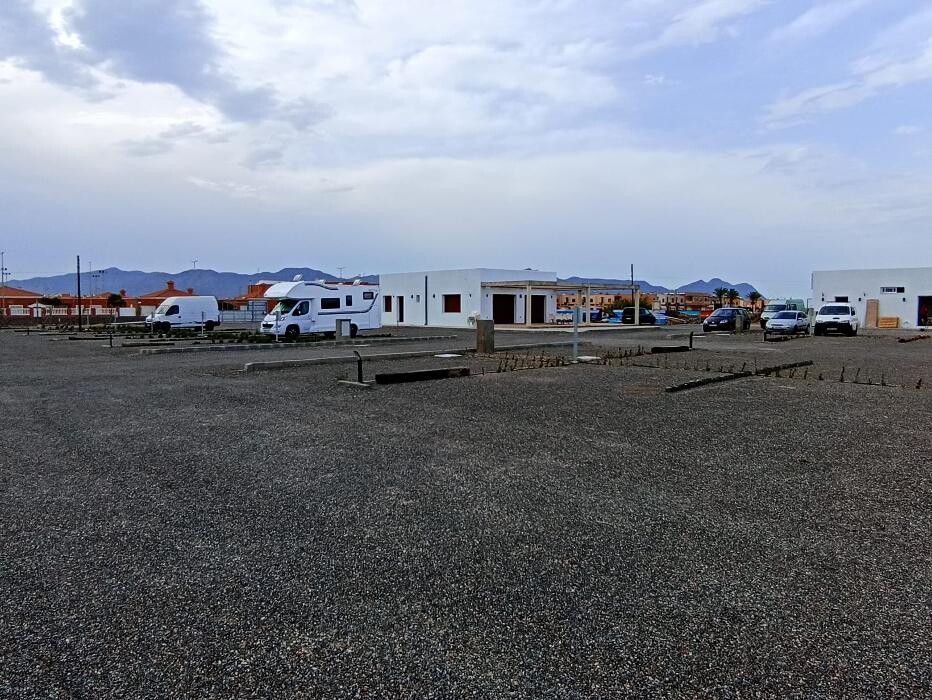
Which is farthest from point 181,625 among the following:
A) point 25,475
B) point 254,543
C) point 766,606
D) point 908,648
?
point 25,475

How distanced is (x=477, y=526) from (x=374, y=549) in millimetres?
752

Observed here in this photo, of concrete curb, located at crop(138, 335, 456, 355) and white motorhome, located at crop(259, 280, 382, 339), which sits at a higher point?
white motorhome, located at crop(259, 280, 382, 339)

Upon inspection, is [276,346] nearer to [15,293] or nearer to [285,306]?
[285,306]

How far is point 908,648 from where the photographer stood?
285 cm

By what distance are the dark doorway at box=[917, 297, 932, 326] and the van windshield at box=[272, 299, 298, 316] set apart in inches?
1521

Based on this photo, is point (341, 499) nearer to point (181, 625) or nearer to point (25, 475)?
point (181, 625)

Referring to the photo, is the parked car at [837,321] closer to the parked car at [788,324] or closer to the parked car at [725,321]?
the parked car at [788,324]

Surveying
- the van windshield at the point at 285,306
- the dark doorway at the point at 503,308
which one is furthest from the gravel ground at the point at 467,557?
the dark doorway at the point at 503,308

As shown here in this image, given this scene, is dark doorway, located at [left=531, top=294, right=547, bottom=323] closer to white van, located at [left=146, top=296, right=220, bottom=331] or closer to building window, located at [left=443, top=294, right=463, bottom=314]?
building window, located at [left=443, top=294, right=463, bottom=314]

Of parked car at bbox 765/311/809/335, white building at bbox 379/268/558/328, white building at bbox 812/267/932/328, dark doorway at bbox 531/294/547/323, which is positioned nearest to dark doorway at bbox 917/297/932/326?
white building at bbox 812/267/932/328

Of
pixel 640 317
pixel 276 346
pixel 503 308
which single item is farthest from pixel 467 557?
pixel 640 317

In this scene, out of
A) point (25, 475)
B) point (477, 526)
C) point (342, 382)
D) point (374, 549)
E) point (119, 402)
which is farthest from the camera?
point (342, 382)

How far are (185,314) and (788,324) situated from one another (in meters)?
29.8

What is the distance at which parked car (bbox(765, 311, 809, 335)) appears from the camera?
1188 inches
